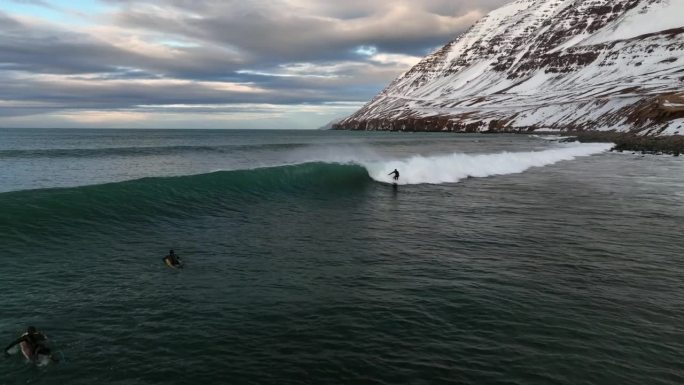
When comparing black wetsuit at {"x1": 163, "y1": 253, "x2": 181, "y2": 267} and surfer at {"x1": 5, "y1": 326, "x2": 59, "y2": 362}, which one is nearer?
surfer at {"x1": 5, "y1": 326, "x2": 59, "y2": 362}

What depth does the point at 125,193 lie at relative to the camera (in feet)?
84.4

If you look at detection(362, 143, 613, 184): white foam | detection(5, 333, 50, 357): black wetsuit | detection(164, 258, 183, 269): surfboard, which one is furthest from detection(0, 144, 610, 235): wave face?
detection(5, 333, 50, 357): black wetsuit

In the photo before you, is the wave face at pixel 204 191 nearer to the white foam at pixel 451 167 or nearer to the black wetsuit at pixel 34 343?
the white foam at pixel 451 167

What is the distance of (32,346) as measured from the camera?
9.66 m

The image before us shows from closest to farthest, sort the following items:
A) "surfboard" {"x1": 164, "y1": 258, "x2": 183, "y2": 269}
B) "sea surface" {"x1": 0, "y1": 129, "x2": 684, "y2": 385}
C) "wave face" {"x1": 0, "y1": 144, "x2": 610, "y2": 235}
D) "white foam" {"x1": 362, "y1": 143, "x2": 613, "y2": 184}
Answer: "sea surface" {"x1": 0, "y1": 129, "x2": 684, "y2": 385} → "surfboard" {"x1": 164, "y1": 258, "x2": 183, "y2": 269} → "wave face" {"x1": 0, "y1": 144, "x2": 610, "y2": 235} → "white foam" {"x1": 362, "y1": 143, "x2": 613, "y2": 184}

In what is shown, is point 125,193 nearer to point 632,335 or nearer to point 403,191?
point 403,191

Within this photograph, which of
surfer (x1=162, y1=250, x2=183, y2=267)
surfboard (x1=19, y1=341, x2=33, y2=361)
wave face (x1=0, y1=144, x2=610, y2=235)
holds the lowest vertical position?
surfboard (x1=19, y1=341, x2=33, y2=361)

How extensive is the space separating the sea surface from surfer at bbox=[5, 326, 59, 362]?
28cm

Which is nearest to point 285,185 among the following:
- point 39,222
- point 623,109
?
point 39,222

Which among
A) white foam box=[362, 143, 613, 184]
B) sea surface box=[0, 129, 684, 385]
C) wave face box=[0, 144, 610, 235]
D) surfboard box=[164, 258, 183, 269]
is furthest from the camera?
white foam box=[362, 143, 613, 184]

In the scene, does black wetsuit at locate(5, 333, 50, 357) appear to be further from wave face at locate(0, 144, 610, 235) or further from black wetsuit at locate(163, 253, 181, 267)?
wave face at locate(0, 144, 610, 235)

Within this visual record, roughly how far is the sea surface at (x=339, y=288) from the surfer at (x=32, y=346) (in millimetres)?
284

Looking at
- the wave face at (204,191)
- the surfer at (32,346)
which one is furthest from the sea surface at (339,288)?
the surfer at (32,346)

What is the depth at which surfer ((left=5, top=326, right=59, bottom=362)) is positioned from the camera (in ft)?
31.2
